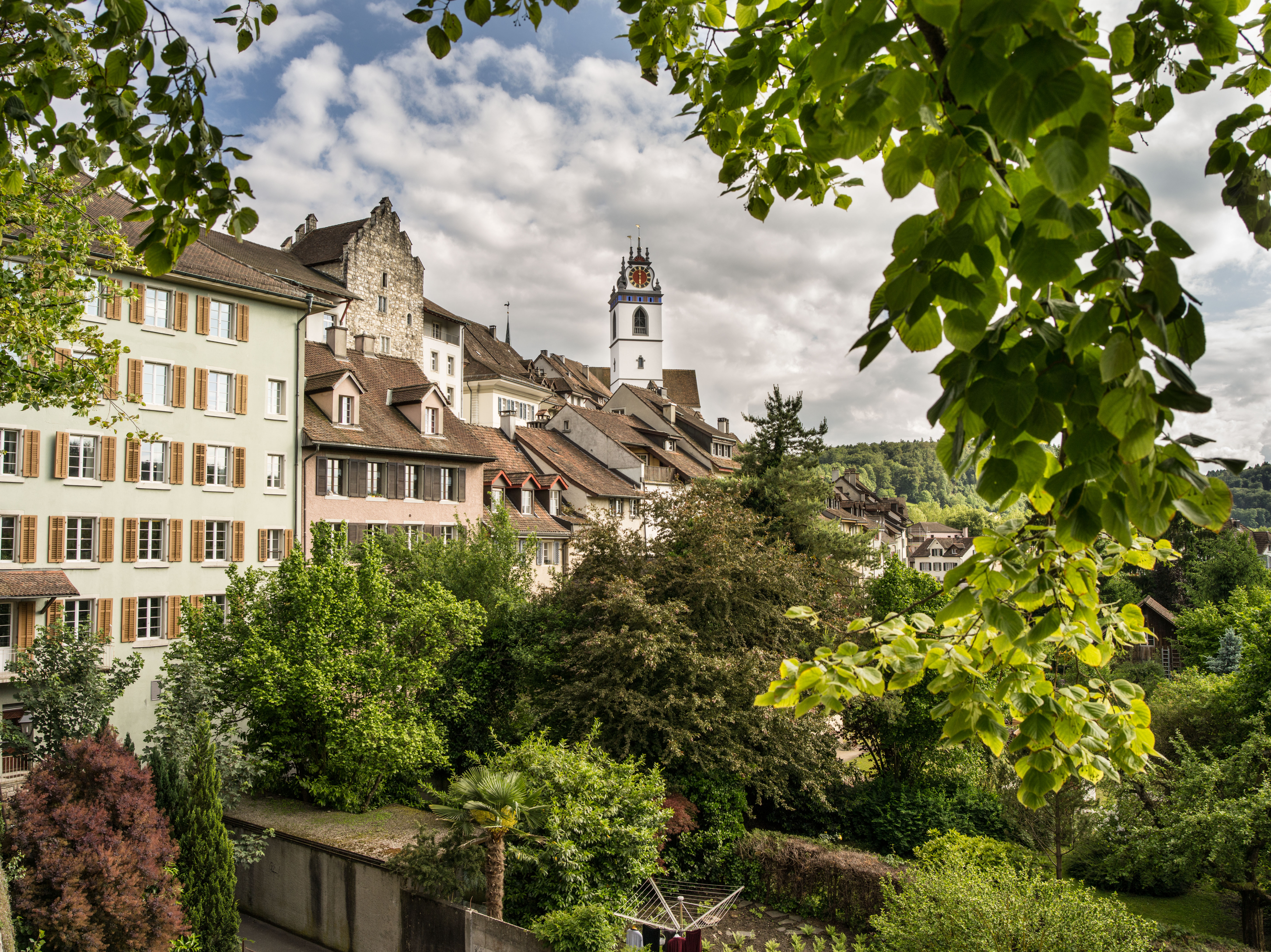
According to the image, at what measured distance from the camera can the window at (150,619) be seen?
2534 cm

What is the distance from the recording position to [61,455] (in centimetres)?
2364

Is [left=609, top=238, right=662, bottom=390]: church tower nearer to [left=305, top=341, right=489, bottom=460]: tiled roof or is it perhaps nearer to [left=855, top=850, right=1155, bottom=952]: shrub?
[left=305, top=341, right=489, bottom=460]: tiled roof

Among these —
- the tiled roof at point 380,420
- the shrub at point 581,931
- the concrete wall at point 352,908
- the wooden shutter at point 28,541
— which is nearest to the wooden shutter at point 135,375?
the wooden shutter at point 28,541

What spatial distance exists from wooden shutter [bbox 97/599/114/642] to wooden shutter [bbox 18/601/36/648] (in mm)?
1606

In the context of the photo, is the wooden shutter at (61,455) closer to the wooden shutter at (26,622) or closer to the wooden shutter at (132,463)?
the wooden shutter at (132,463)

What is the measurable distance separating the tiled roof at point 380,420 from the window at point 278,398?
91 cm

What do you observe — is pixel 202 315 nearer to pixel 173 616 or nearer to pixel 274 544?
pixel 274 544

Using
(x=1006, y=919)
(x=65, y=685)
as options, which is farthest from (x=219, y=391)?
(x=1006, y=919)

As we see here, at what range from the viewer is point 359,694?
17.9 m

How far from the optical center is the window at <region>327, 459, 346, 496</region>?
96.7 ft

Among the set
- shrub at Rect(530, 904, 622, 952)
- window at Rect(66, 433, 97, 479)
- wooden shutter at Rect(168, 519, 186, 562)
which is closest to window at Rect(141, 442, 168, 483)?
window at Rect(66, 433, 97, 479)

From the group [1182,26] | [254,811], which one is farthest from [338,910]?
[1182,26]

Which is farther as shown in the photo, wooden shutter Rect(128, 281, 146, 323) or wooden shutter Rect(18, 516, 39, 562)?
wooden shutter Rect(128, 281, 146, 323)

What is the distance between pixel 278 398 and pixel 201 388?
2713mm
